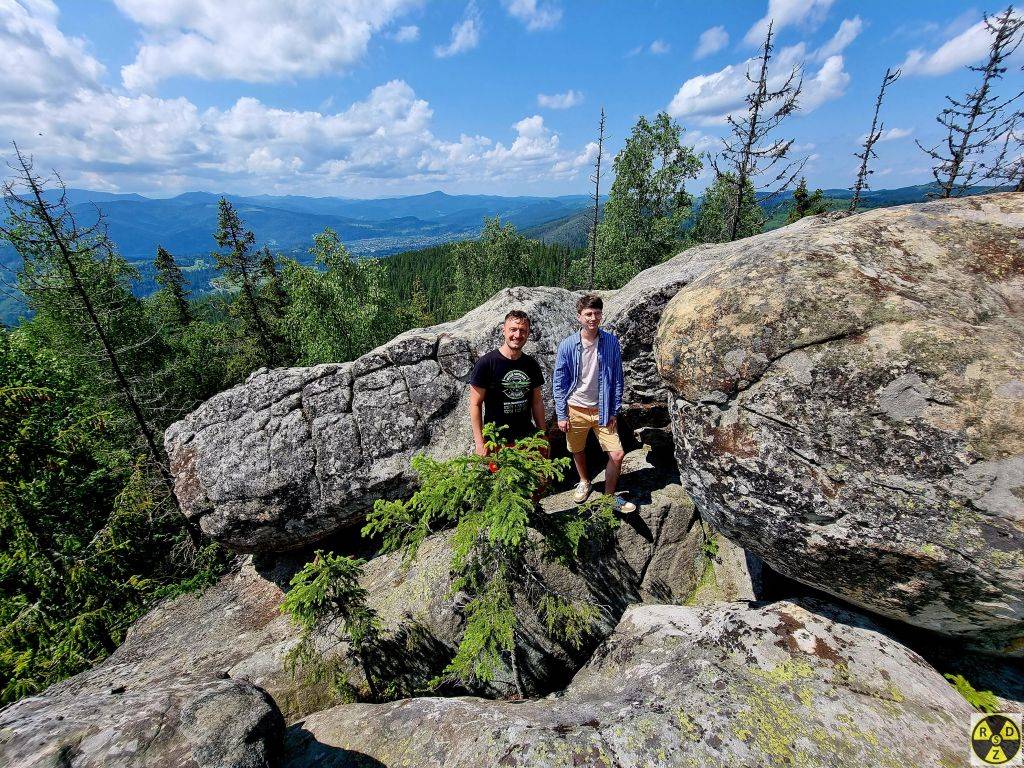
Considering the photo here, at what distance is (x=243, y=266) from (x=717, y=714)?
3802 cm

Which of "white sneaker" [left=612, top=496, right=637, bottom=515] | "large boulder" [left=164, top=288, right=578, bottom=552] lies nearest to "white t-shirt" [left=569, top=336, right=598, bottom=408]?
"white sneaker" [left=612, top=496, right=637, bottom=515]

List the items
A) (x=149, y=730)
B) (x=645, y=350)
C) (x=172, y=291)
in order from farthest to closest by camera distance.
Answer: (x=172, y=291), (x=645, y=350), (x=149, y=730)

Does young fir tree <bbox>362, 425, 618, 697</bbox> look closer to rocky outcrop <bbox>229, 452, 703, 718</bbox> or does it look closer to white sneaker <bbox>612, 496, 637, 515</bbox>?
rocky outcrop <bbox>229, 452, 703, 718</bbox>

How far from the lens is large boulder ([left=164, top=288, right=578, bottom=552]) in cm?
1045

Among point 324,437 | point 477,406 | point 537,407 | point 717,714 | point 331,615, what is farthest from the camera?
point 324,437

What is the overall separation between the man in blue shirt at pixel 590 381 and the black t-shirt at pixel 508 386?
0.50m

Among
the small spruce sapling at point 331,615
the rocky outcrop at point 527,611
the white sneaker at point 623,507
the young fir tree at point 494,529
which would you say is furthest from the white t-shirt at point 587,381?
the small spruce sapling at point 331,615

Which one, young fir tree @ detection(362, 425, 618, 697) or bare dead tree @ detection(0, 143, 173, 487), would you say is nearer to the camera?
young fir tree @ detection(362, 425, 618, 697)

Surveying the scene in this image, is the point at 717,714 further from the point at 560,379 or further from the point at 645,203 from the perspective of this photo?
the point at 645,203

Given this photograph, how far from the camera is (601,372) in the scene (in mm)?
7289

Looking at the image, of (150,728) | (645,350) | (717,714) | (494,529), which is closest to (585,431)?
(645,350)

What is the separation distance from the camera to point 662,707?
4.93 meters

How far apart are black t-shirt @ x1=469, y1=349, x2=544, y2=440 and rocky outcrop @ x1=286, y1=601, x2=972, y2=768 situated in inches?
160

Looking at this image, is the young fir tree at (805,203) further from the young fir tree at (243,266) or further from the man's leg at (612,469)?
the young fir tree at (243,266)
